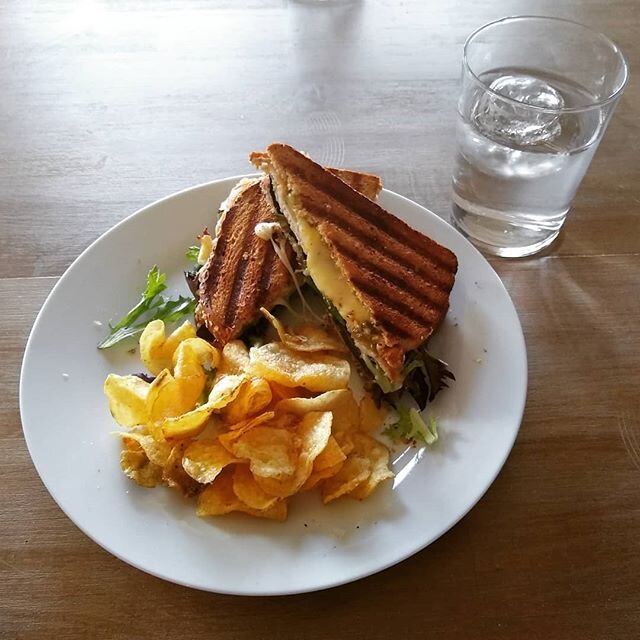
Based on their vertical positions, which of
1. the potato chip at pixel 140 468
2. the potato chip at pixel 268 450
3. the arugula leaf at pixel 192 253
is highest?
the potato chip at pixel 268 450

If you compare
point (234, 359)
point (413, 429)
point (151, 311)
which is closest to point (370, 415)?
point (413, 429)

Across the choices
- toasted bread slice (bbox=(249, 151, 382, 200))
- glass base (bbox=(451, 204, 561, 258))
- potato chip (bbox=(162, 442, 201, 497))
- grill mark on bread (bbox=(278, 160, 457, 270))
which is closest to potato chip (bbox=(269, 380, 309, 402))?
potato chip (bbox=(162, 442, 201, 497))

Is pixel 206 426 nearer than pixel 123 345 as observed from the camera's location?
Yes

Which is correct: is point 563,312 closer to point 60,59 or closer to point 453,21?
point 453,21

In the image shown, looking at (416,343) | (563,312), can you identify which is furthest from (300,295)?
(563,312)

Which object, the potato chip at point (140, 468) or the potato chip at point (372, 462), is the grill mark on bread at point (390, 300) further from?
the potato chip at point (140, 468)

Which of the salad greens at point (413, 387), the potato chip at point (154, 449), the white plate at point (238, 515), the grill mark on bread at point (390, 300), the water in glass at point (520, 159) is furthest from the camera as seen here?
the water in glass at point (520, 159)

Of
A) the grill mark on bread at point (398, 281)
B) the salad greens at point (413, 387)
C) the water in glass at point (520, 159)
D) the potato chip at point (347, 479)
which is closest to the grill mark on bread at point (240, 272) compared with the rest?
the grill mark on bread at point (398, 281)
